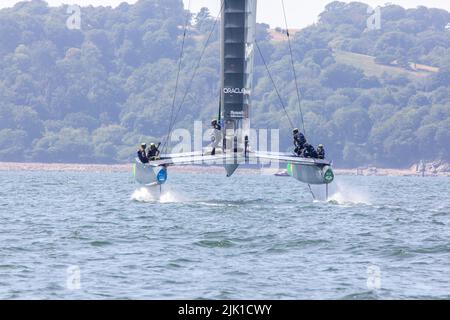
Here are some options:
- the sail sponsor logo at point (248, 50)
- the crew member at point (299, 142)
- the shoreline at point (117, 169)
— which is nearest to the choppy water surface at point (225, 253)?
the crew member at point (299, 142)

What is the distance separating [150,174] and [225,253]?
11959 millimetres

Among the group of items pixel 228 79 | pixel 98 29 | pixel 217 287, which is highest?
pixel 98 29

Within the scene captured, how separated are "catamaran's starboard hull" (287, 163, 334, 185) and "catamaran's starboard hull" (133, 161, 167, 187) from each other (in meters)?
3.73

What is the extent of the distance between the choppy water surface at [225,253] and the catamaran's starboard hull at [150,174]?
2.93 feet

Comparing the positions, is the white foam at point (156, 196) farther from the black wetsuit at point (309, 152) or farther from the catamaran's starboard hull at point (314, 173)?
the black wetsuit at point (309, 152)

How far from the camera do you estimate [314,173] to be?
2977cm

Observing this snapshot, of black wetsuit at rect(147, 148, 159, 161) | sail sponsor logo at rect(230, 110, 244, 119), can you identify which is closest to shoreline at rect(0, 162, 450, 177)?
black wetsuit at rect(147, 148, 159, 161)

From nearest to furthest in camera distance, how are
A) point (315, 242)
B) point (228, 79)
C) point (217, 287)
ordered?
point (217, 287)
point (315, 242)
point (228, 79)

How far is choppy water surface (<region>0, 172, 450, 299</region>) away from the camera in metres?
15.3

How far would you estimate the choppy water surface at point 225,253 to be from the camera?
1527 cm

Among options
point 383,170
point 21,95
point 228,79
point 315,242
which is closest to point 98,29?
point 21,95

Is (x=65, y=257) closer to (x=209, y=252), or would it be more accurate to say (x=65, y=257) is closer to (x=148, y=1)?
(x=209, y=252)

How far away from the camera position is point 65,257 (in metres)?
18.6
